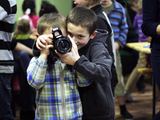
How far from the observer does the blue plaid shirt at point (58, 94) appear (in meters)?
1.74

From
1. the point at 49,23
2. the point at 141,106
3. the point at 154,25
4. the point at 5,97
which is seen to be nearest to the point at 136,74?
the point at 141,106

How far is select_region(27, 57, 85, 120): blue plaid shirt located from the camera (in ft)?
5.72

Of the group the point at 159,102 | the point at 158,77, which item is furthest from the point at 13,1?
the point at 159,102

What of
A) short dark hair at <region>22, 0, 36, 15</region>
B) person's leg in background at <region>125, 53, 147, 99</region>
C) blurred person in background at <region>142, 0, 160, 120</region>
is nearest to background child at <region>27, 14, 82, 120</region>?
blurred person in background at <region>142, 0, 160, 120</region>

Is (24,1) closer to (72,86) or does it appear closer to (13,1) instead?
(13,1)

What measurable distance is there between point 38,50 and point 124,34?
1.96 m

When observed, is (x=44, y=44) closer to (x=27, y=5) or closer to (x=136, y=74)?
(x=136, y=74)

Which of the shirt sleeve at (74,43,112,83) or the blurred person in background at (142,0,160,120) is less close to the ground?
the shirt sleeve at (74,43,112,83)

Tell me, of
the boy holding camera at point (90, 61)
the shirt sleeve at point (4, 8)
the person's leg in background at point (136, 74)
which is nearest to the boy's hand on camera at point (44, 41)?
the boy holding camera at point (90, 61)

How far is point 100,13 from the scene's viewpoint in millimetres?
2322

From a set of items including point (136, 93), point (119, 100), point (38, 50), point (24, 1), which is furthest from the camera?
point (136, 93)

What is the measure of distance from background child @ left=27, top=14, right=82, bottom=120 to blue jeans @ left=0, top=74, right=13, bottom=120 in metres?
0.76

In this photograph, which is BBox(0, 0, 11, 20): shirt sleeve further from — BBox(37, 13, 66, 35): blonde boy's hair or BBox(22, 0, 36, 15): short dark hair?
BBox(22, 0, 36, 15): short dark hair

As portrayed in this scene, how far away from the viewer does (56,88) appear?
1.75 meters
